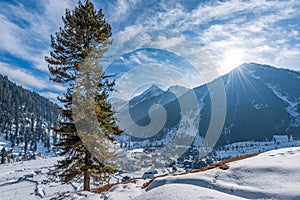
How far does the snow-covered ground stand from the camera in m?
6.07

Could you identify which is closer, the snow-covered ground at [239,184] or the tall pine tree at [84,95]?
the snow-covered ground at [239,184]

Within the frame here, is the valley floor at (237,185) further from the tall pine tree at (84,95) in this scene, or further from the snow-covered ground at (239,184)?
the tall pine tree at (84,95)

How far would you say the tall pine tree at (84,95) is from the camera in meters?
14.9

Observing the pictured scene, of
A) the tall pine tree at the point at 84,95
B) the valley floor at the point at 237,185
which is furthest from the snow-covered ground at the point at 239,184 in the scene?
the tall pine tree at the point at 84,95

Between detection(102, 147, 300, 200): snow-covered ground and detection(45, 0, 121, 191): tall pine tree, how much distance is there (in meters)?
6.85

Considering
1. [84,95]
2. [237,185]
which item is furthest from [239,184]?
[84,95]

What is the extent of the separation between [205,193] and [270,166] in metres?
3.11

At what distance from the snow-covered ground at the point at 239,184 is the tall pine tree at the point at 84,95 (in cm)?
685

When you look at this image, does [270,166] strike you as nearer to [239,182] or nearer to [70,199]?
[239,182]

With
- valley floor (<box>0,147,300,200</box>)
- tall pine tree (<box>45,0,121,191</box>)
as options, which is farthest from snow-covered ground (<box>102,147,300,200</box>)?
tall pine tree (<box>45,0,121,191</box>)

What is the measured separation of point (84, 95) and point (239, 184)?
1202 cm

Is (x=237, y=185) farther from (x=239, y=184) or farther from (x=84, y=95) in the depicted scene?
(x=84, y=95)

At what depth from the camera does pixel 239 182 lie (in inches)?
283

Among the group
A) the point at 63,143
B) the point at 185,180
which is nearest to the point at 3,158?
the point at 63,143
